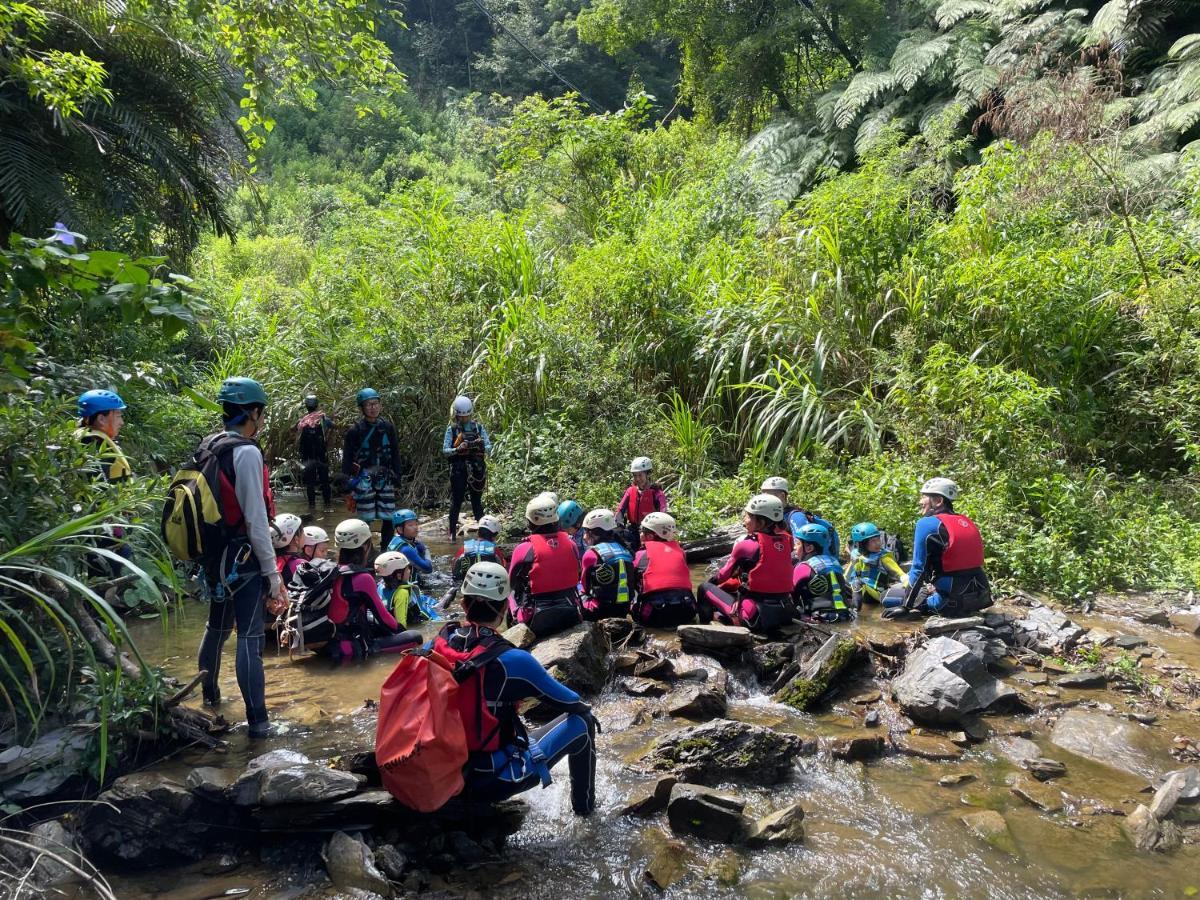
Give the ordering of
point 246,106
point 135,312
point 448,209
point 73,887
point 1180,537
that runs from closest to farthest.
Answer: point 135,312
point 73,887
point 246,106
point 1180,537
point 448,209

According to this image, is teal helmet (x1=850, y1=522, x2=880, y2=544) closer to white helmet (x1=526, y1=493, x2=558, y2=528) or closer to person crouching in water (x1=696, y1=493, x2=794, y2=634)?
person crouching in water (x1=696, y1=493, x2=794, y2=634)

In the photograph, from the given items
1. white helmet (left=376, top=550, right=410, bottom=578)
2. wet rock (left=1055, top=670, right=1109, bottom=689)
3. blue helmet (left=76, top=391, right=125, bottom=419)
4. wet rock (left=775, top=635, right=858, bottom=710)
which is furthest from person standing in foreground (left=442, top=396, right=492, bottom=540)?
wet rock (left=1055, top=670, right=1109, bottom=689)

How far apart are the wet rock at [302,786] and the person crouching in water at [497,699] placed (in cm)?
55

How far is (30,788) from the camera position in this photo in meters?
3.81

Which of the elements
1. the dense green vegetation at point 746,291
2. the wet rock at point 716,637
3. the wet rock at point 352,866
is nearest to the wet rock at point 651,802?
the wet rock at point 352,866

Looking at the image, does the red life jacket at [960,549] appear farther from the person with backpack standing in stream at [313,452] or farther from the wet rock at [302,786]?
the person with backpack standing in stream at [313,452]

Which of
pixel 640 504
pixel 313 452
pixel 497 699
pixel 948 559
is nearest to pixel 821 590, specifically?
pixel 948 559

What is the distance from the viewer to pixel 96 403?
5.69 meters

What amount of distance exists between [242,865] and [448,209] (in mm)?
12716

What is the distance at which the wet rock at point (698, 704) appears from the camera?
18.1ft

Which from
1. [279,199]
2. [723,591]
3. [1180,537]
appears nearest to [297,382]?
[723,591]

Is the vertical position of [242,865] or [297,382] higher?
[297,382]

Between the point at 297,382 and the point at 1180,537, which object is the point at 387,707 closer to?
the point at 1180,537

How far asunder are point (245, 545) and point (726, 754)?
2.78 metres
